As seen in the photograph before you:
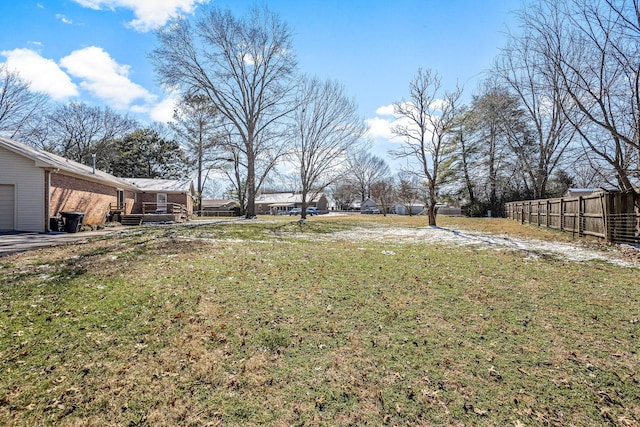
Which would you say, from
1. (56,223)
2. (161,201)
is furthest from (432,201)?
(161,201)

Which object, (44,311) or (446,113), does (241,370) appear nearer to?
(44,311)

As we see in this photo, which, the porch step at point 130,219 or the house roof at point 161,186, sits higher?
the house roof at point 161,186

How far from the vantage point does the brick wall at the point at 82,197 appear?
12.8 m

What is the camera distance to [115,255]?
6805mm

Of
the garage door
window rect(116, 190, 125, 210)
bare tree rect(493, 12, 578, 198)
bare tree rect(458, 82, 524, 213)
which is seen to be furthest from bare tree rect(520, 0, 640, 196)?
window rect(116, 190, 125, 210)

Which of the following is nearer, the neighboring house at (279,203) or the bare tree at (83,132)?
the bare tree at (83,132)

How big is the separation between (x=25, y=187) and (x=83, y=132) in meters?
25.8

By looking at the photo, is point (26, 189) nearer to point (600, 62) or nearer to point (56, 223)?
point (56, 223)

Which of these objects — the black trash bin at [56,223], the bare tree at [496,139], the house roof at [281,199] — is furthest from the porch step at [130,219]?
the house roof at [281,199]

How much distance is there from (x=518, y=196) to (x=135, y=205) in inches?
1470

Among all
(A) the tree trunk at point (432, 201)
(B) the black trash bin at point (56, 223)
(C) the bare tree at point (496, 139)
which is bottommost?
(B) the black trash bin at point (56, 223)

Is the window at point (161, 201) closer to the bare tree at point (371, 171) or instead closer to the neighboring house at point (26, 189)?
the neighboring house at point (26, 189)

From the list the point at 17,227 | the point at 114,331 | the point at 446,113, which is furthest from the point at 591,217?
the point at 17,227

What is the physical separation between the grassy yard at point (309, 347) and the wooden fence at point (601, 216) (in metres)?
5.14
